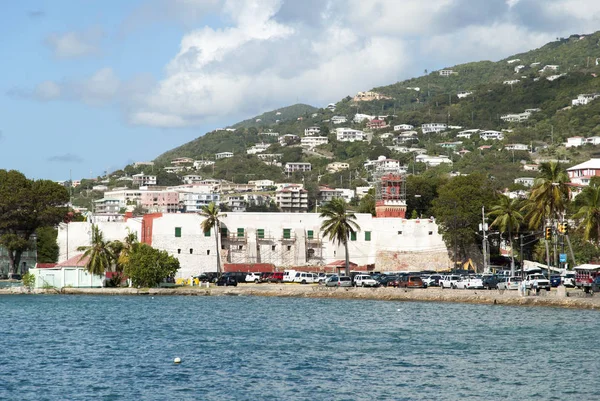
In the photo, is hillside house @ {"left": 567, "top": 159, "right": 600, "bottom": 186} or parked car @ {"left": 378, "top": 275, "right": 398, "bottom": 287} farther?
hillside house @ {"left": 567, "top": 159, "right": 600, "bottom": 186}

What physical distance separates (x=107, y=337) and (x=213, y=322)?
8.29m

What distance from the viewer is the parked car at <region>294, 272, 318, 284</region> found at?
91250 mm

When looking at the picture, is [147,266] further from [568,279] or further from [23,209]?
[568,279]

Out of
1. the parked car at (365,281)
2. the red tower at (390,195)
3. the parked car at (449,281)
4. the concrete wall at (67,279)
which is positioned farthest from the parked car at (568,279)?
the concrete wall at (67,279)

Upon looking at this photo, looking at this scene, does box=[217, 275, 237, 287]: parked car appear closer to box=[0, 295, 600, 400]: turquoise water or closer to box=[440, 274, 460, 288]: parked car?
box=[440, 274, 460, 288]: parked car

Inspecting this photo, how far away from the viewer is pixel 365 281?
83938 mm

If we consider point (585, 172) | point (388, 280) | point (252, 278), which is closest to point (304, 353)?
point (388, 280)

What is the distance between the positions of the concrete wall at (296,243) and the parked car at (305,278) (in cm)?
891

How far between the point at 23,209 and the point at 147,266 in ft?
110

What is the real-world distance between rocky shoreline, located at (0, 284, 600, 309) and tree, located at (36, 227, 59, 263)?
21184mm

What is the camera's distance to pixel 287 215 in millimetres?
100938

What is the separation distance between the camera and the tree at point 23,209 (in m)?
110

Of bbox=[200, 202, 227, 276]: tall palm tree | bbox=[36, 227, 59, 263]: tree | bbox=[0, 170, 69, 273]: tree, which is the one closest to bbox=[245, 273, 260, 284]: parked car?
bbox=[200, 202, 227, 276]: tall palm tree

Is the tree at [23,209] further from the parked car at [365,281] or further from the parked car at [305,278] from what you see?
the parked car at [365,281]
